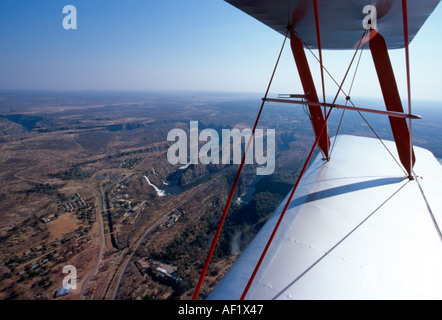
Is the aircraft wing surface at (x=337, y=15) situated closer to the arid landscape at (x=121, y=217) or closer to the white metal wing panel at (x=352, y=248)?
the white metal wing panel at (x=352, y=248)

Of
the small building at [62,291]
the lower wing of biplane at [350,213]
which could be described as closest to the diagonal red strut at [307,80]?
the lower wing of biplane at [350,213]

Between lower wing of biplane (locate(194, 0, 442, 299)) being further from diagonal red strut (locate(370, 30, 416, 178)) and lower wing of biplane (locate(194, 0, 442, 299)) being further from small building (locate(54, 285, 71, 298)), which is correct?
small building (locate(54, 285, 71, 298))

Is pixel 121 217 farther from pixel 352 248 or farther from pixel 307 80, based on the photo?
pixel 352 248

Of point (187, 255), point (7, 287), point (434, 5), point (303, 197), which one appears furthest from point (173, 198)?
point (434, 5)

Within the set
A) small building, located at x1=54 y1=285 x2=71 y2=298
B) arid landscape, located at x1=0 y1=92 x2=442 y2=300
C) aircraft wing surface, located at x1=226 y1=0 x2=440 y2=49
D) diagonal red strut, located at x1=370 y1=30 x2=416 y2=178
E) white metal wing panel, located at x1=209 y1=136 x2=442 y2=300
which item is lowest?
small building, located at x1=54 y1=285 x2=71 y2=298

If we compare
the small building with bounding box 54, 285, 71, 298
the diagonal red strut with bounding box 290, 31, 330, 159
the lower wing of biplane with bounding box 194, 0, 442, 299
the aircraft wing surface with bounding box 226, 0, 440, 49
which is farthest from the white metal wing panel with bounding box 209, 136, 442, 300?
the small building with bounding box 54, 285, 71, 298

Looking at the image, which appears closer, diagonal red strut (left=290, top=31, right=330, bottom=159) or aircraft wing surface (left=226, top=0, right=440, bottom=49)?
aircraft wing surface (left=226, top=0, right=440, bottom=49)

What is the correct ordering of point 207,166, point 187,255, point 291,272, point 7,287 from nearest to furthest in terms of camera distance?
point 291,272 → point 7,287 → point 187,255 → point 207,166

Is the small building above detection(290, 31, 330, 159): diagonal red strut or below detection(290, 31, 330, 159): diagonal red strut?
below
